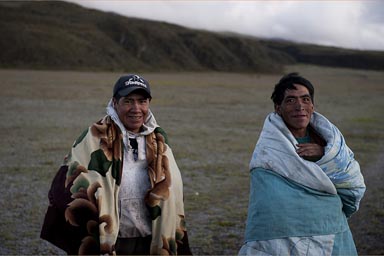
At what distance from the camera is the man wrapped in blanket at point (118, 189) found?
2.75 metres

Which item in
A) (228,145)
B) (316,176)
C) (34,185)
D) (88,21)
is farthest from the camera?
(88,21)

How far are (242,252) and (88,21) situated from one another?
132 meters

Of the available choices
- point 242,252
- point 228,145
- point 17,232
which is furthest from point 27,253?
point 228,145

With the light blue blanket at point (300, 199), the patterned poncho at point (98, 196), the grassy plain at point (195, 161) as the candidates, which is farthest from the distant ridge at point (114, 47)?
the light blue blanket at point (300, 199)

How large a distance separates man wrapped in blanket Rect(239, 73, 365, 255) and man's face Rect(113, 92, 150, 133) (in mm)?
713

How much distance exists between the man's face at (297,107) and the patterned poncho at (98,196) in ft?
2.53

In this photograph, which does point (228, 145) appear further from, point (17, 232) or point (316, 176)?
point (316, 176)

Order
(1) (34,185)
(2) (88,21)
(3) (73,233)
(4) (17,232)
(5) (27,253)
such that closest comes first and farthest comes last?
(3) (73,233)
(5) (27,253)
(4) (17,232)
(1) (34,185)
(2) (88,21)

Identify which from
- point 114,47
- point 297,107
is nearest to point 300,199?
point 297,107

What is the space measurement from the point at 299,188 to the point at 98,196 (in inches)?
44.2

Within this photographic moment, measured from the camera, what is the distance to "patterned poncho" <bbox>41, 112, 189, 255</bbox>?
2.75 metres

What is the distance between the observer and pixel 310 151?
8.86ft

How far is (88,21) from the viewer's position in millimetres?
128875

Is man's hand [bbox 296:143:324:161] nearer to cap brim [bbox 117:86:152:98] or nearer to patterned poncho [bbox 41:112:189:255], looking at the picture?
patterned poncho [bbox 41:112:189:255]
